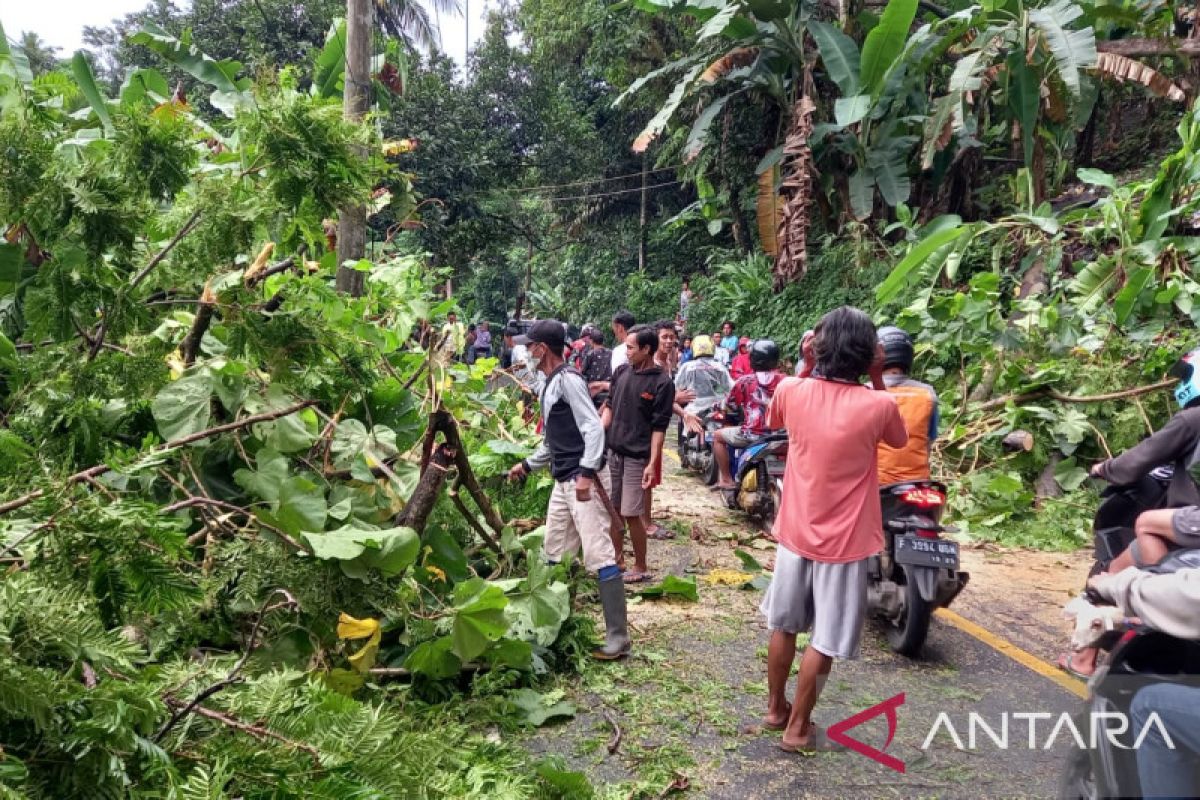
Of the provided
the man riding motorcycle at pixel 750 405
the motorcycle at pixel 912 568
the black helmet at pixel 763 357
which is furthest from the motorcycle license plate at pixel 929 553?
the black helmet at pixel 763 357

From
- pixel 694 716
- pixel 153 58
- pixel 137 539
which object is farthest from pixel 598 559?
pixel 153 58

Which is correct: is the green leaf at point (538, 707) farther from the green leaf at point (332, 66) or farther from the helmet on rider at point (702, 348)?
the green leaf at point (332, 66)

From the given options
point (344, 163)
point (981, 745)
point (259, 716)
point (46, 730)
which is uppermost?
point (344, 163)

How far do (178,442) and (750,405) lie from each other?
544 cm

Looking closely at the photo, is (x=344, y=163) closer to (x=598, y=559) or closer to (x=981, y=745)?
(x=598, y=559)

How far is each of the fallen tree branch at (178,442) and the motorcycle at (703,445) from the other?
5.08 metres

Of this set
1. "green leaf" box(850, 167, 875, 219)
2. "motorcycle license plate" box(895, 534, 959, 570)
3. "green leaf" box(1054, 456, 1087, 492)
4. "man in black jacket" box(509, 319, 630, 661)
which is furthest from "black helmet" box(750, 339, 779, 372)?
"green leaf" box(850, 167, 875, 219)

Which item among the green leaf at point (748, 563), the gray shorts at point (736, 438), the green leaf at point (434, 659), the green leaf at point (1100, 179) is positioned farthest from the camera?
the green leaf at point (1100, 179)

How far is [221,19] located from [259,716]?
20.8 m

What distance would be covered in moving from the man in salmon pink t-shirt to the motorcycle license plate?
37.8 inches

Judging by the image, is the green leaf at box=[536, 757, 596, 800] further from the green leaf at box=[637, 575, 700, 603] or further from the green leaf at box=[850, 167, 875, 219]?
the green leaf at box=[850, 167, 875, 219]

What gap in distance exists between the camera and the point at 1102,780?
2.06 m

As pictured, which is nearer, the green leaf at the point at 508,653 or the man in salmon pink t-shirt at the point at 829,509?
the man in salmon pink t-shirt at the point at 829,509

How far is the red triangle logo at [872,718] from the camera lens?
10.4ft
